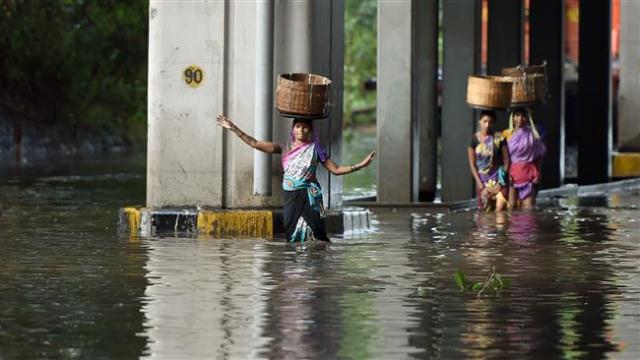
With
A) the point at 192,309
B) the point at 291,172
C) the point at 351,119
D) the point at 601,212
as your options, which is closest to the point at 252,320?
the point at 192,309

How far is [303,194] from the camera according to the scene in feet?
62.8

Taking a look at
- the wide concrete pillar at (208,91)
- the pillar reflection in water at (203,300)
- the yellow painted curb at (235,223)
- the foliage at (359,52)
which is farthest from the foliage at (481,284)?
the foliage at (359,52)

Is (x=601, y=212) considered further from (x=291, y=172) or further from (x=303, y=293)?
(x=303, y=293)

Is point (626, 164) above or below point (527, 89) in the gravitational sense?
below

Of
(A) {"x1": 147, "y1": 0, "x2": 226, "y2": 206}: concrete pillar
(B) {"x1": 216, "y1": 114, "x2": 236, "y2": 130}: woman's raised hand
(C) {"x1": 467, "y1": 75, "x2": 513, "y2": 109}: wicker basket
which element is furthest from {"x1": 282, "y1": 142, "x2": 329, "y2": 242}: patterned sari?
(C) {"x1": 467, "y1": 75, "x2": 513, "y2": 109}: wicker basket

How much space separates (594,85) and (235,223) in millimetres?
17932

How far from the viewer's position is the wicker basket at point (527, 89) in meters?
26.4

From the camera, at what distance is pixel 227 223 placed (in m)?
20.3

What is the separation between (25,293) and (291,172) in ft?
17.5

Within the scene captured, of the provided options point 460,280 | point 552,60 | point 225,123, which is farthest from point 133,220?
point 552,60

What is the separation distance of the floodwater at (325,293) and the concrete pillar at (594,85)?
43.5 ft

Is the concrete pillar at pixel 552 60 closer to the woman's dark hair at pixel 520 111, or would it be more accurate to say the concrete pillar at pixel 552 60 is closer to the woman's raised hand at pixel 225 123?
the woman's dark hair at pixel 520 111

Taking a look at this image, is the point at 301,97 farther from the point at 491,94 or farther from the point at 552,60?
the point at 552,60

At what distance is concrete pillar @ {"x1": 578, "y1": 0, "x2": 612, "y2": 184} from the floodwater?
43.5 feet
